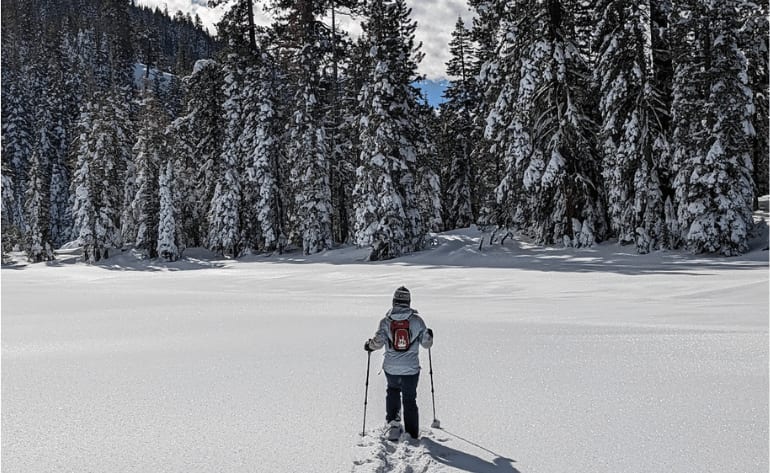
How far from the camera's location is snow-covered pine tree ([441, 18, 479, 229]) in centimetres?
4244

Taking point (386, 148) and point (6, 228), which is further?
point (6, 228)

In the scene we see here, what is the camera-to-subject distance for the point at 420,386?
23.6ft

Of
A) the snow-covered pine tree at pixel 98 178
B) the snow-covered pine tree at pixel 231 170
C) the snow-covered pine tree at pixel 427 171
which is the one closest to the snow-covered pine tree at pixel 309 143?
the snow-covered pine tree at pixel 231 170

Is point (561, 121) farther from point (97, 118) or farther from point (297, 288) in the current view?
point (97, 118)

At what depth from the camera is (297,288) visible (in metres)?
19.0

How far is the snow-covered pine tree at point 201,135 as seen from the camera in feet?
125

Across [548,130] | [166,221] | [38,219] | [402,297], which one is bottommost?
[402,297]

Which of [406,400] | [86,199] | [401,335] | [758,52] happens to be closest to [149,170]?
[86,199]

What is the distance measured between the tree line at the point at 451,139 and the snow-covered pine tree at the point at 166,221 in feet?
0.31

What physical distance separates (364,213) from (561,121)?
10.7 metres

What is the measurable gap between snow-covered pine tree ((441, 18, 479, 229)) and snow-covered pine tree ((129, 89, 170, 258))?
21549mm

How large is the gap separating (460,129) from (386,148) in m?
15.7

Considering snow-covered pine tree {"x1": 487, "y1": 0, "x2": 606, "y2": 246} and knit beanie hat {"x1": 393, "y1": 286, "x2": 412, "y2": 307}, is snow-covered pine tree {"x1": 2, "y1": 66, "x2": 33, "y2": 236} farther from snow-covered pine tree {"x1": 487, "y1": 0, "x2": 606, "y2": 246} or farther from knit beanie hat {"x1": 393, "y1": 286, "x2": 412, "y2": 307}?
knit beanie hat {"x1": 393, "y1": 286, "x2": 412, "y2": 307}

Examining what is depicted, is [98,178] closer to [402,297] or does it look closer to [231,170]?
[231,170]
